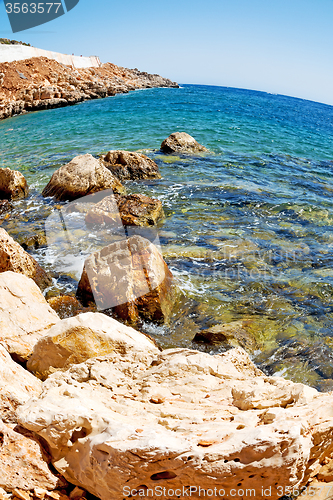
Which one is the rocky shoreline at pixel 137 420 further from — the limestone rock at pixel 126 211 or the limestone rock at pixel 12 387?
the limestone rock at pixel 126 211

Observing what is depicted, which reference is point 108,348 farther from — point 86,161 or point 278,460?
point 86,161

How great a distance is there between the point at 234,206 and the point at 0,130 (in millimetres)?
23099

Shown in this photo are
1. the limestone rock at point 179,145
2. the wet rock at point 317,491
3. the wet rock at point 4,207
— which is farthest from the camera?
the limestone rock at point 179,145

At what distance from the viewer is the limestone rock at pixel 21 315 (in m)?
4.12

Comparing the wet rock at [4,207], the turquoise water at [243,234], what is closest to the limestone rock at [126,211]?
the turquoise water at [243,234]

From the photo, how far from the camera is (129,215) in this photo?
943 centimetres

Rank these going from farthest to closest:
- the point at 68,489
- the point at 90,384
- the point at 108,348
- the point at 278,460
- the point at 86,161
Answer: the point at 86,161 < the point at 108,348 < the point at 90,384 < the point at 68,489 < the point at 278,460

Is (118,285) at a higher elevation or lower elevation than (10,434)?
lower

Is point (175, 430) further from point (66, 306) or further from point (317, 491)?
point (66, 306)

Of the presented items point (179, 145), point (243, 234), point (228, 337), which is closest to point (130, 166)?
point (179, 145)

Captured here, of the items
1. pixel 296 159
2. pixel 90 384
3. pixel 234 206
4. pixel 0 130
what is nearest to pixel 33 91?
pixel 0 130

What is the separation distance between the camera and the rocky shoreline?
2318mm

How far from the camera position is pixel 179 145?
1758 cm

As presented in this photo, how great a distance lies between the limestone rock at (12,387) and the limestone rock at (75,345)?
1.41ft
